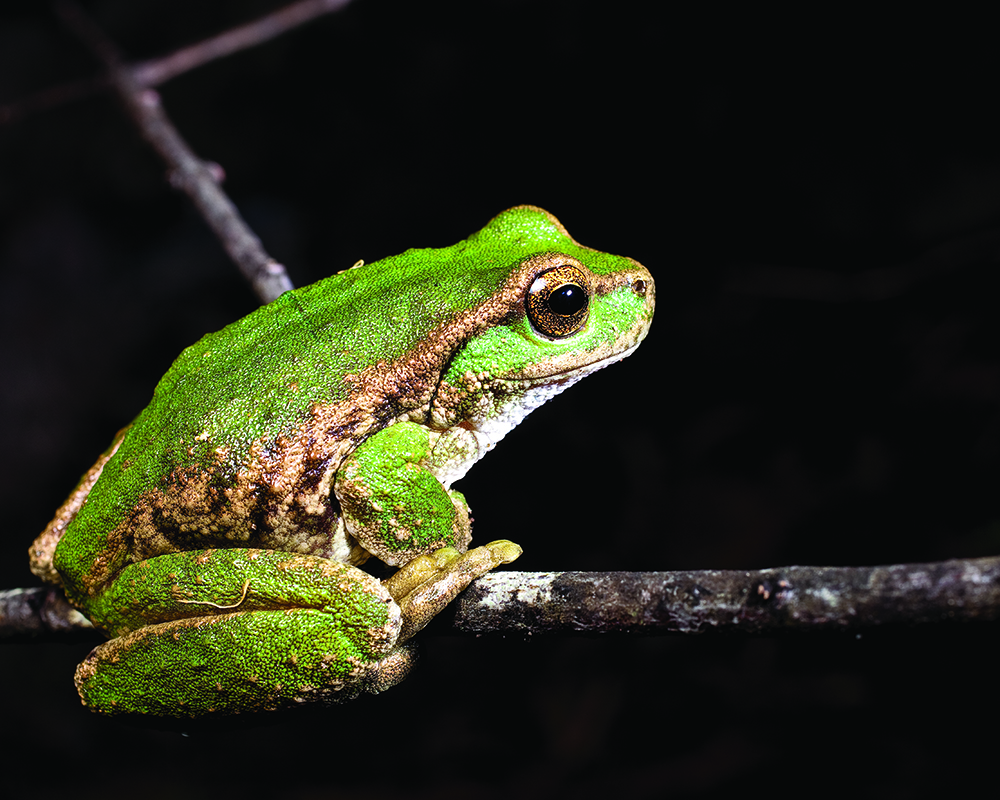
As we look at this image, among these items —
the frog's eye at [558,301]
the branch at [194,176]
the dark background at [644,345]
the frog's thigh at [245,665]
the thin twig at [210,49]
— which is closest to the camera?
the frog's thigh at [245,665]

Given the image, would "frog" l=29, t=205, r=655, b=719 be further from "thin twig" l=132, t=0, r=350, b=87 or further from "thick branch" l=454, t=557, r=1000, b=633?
"thin twig" l=132, t=0, r=350, b=87

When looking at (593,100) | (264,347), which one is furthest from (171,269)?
(264,347)

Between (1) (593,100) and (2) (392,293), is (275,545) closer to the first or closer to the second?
(2) (392,293)

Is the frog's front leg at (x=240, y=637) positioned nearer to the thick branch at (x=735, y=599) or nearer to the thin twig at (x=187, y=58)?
the thick branch at (x=735, y=599)

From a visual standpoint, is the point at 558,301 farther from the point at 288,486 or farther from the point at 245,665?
the point at 245,665

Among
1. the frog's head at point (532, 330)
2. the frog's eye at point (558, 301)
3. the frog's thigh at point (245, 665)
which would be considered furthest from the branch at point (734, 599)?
the frog's eye at point (558, 301)

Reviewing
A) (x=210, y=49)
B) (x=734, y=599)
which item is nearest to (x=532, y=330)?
(x=734, y=599)
